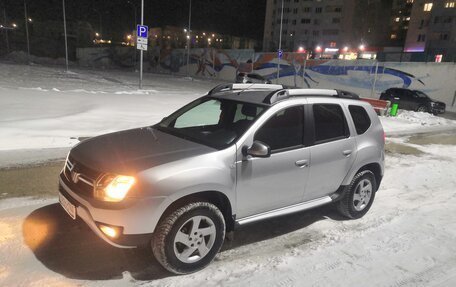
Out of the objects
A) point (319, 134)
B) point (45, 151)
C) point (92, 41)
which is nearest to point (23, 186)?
point (45, 151)

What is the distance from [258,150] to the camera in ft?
11.5

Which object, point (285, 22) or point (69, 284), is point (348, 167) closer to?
point (69, 284)

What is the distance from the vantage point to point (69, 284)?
125 inches

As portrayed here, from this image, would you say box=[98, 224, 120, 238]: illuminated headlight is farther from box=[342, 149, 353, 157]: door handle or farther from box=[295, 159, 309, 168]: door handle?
box=[342, 149, 353, 157]: door handle

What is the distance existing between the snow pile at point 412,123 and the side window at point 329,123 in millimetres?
8911

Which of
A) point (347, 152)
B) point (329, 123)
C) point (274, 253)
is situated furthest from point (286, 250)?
point (329, 123)

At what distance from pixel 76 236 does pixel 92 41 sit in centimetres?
9100

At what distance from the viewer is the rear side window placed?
15.7 ft

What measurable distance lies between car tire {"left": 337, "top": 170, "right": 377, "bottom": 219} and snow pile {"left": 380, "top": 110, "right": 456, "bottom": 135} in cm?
830

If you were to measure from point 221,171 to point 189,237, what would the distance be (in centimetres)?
69

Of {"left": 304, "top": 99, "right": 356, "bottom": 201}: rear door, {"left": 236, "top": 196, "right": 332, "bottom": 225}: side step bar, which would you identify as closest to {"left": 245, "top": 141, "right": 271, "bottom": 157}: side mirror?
{"left": 236, "top": 196, "right": 332, "bottom": 225}: side step bar

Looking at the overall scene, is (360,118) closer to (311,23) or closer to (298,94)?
(298,94)

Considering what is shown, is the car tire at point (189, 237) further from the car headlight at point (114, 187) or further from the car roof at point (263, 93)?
the car roof at point (263, 93)

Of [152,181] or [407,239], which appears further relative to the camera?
[407,239]
